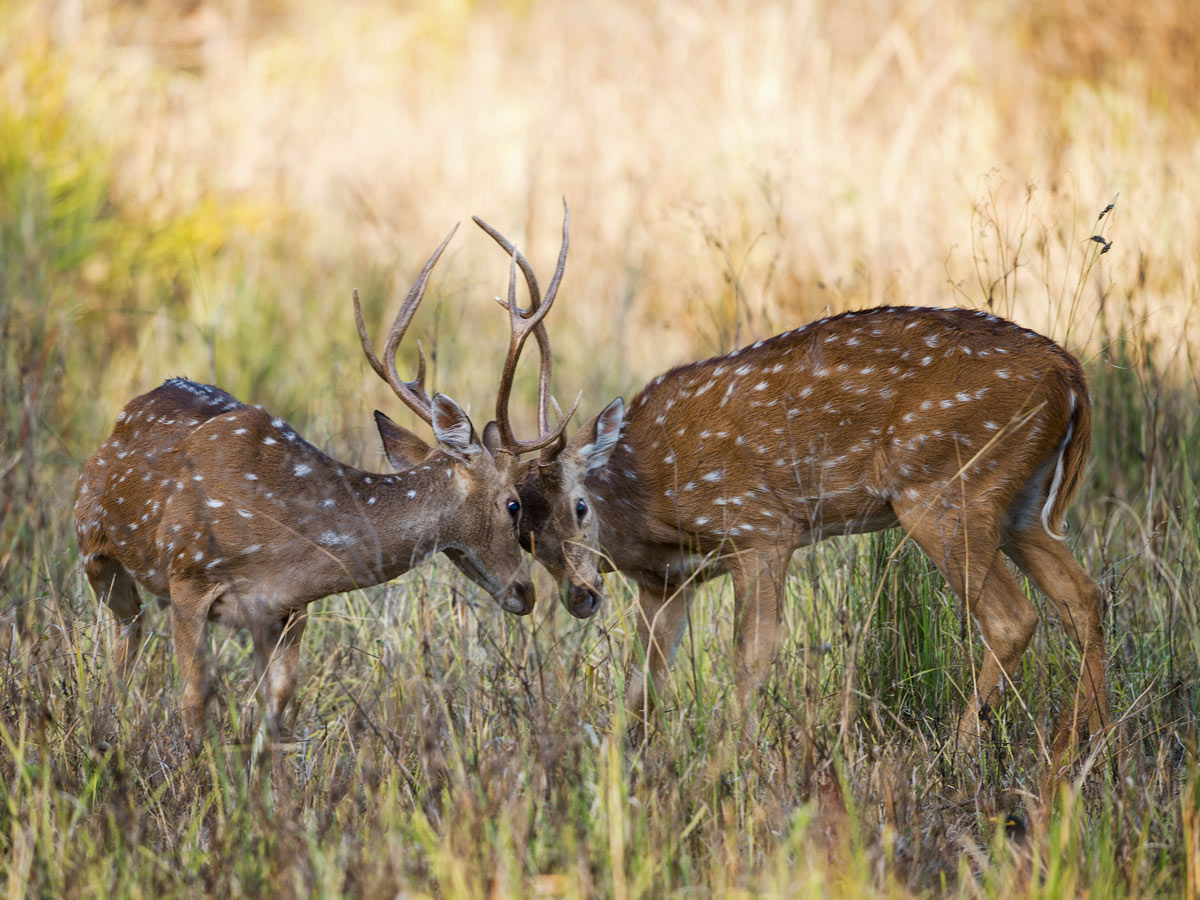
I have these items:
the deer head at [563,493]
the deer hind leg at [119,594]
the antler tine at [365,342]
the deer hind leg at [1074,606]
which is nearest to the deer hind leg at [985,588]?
the deer hind leg at [1074,606]

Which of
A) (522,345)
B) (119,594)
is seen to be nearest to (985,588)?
(522,345)

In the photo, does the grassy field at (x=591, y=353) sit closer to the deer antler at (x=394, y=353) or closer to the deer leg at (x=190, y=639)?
the deer leg at (x=190, y=639)

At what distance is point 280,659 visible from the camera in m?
4.20

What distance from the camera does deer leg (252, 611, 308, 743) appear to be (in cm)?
408

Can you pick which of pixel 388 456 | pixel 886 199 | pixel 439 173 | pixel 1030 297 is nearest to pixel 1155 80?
pixel 886 199

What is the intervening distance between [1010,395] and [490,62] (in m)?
9.73

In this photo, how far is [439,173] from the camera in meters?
11.3

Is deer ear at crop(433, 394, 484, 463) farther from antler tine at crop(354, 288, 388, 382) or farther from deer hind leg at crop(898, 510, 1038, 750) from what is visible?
deer hind leg at crop(898, 510, 1038, 750)

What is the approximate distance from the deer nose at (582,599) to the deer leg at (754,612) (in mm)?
462

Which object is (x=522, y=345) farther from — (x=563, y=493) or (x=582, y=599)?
(x=582, y=599)

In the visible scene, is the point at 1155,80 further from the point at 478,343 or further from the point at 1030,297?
the point at 478,343

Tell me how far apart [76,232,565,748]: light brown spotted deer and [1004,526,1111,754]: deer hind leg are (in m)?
1.58

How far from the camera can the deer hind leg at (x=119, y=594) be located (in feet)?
15.1

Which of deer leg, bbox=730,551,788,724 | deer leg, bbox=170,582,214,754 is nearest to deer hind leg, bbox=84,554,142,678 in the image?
deer leg, bbox=170,582,214,754
